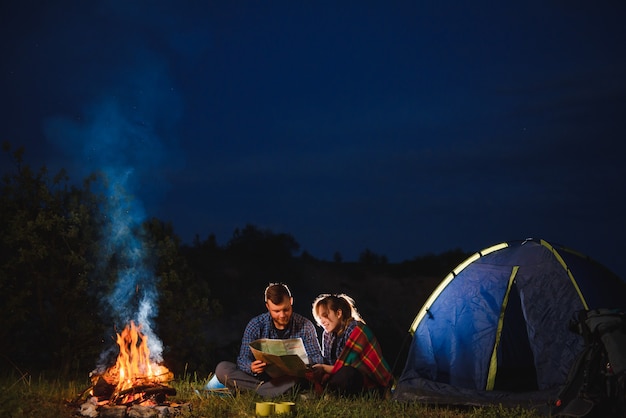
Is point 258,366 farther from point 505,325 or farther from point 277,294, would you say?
point 505,325

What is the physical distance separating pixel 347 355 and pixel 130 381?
199 cm

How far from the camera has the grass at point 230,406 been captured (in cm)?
618

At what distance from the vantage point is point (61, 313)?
9.56m

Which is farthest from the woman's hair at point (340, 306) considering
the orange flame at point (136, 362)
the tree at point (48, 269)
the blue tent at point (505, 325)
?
the tree at point (48, 269)

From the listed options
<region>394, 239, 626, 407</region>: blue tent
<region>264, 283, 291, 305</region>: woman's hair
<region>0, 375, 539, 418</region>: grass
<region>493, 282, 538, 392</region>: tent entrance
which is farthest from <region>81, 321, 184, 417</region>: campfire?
<region>493, 282, 538, 392</region>: tent entrance

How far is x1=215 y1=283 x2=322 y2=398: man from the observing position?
22.9ft

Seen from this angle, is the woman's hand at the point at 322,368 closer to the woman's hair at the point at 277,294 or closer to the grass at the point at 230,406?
the grass at the point at 230,406

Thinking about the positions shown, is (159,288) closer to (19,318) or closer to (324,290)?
(19,318)

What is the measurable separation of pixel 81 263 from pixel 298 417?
15.2 feet

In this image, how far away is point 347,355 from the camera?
700 cm

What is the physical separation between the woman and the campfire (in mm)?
1438

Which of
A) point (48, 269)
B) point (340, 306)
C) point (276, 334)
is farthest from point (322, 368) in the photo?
point (48, 269)

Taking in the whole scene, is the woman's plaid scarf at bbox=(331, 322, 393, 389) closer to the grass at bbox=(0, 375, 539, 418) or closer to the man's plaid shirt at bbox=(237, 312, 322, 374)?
the grass at bbox=(0, 375, 539, 418)

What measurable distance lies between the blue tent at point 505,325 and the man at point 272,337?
1.10 meters
